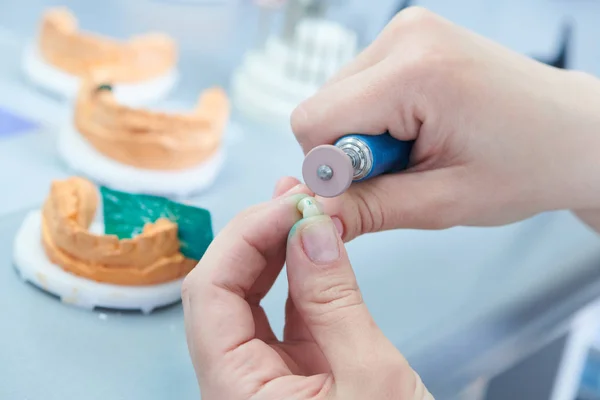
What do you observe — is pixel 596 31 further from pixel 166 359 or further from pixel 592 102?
pixel 166 359

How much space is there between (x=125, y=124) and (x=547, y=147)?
47cm

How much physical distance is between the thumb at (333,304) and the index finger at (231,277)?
2 cm

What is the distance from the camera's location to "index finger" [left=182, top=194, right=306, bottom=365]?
453 mm

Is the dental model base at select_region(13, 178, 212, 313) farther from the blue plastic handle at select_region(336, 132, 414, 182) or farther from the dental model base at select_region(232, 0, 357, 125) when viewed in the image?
the dental model base at select_region(232, 0, 357, 125)

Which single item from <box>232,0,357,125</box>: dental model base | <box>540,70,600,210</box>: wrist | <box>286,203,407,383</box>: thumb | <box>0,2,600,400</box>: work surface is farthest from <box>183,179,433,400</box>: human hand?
<box>232,0,357,125</box>: dental model base

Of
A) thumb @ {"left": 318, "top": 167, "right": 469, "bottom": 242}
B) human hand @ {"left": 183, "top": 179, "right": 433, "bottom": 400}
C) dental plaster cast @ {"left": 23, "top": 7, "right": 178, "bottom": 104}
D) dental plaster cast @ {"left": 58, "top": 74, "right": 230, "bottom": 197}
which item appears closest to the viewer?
human hand @ {"left": 183, "top": 179, "right": 433, "bottom": 400}

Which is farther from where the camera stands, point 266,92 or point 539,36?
point 539,36

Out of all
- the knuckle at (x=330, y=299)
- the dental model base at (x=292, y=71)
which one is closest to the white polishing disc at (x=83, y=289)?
the knuckle at (x=330, y=299)

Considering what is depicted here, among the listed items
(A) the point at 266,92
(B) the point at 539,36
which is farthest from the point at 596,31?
(A) the point at 266,92

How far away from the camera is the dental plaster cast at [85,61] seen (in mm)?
1033

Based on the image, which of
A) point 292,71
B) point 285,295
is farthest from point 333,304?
point 292,71

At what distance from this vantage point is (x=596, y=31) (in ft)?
5.46

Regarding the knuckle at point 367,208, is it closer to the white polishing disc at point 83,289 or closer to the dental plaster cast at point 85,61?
the white polishing disc at point 83,289

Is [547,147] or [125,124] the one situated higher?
[547,147]
